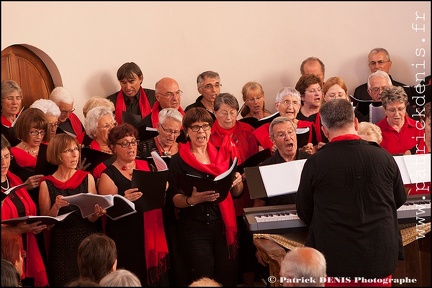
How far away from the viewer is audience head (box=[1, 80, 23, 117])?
564cm

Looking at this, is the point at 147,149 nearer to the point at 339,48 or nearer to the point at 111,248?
the point at 111,248

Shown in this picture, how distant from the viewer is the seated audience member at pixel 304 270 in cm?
320

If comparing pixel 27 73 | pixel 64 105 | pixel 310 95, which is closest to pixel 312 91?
pixel 310 95

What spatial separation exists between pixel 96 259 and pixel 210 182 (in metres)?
1.22

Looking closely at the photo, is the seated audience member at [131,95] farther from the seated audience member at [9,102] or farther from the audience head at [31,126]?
the audience head at [31,126]

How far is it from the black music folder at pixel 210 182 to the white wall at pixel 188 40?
236 cm

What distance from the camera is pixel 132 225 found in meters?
4.89

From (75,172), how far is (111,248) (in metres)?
1.20

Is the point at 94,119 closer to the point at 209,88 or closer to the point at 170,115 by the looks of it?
the point at 170,115

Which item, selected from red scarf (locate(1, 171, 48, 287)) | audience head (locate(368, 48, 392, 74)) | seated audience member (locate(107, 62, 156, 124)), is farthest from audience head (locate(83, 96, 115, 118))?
audience head (locate(368, 48, 392, 74))

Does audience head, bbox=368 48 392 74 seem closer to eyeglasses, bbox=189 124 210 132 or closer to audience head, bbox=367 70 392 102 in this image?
audience head, bbox=367 70 392 102

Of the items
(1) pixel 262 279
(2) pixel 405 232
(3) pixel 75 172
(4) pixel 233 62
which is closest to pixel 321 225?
(2) pixel 405 232

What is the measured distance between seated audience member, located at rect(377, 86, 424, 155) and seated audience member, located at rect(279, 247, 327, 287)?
2.41 meters

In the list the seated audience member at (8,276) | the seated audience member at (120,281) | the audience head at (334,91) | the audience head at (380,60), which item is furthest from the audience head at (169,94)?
the seated audience member at (120,281)
